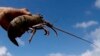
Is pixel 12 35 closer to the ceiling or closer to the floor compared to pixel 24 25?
closer to the floor

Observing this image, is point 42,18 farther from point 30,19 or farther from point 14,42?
point 14,42

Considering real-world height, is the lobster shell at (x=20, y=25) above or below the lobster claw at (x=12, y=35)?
above

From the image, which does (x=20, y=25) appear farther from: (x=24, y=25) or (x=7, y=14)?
(x=7, y=14)

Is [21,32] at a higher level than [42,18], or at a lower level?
lower

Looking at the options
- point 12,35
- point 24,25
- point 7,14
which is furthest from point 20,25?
point 7,14

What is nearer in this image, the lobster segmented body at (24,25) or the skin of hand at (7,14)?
the skin of hand at (7,14)

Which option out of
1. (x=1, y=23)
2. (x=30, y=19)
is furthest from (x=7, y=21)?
(x=30, y=19)
